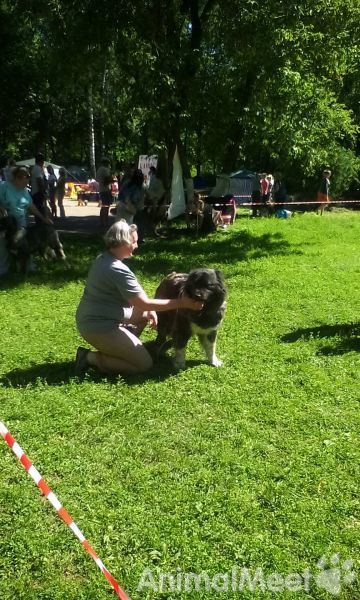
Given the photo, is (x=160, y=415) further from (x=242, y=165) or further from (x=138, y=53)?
(x=242, y=165)

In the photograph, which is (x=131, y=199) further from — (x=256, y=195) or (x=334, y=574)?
(x=256, y=195)

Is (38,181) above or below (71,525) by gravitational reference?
above

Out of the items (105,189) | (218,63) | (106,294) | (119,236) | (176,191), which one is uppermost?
(218,63)

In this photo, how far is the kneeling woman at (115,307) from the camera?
15.2 ft

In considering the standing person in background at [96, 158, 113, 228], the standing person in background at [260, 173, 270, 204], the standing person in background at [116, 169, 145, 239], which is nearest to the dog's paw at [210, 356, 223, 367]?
the standing person in background at [116, 169, 145, 239]

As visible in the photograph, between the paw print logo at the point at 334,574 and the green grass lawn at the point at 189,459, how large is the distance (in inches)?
1.4

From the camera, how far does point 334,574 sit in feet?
8.59

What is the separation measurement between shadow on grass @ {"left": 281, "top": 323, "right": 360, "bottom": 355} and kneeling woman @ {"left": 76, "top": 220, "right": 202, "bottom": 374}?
1.88 m

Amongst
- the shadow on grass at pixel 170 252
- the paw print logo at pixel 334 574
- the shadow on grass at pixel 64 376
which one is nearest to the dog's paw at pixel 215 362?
the shadow on grass at pixel 64 376

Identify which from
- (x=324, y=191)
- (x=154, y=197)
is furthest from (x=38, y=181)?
(x=324, y=191)

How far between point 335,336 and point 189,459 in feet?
10.3

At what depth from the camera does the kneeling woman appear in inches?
182

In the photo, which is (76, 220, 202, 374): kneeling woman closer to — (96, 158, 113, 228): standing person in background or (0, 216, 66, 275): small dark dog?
(0, 216, 66, 275): small dark dog

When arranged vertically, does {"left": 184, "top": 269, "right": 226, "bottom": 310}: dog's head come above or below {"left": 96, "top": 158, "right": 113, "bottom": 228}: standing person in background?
below
